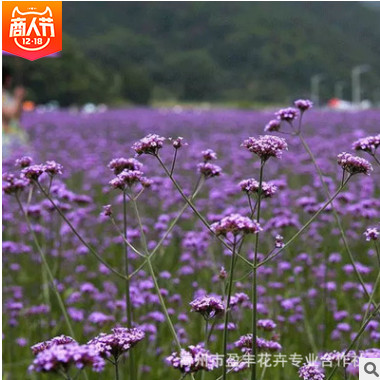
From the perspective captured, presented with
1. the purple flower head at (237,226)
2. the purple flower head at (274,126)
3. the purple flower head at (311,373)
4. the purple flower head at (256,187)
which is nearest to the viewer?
the purple flower head at (237,226)

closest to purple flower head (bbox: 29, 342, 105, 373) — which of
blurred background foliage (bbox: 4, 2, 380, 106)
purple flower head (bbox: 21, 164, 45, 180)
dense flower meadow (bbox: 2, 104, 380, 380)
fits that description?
dense flower meadow (bbox: 2, 104, 380, 380)

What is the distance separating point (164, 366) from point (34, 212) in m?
1.03

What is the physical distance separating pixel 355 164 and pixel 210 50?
86068 millimetres

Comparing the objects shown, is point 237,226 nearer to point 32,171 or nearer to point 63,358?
point 63,358

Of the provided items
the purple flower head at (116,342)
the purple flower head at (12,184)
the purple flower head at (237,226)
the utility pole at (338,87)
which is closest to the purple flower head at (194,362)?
the purple flower head at (116,342)

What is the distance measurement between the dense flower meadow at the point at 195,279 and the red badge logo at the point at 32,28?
1.92ft

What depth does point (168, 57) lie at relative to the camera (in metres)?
85.8

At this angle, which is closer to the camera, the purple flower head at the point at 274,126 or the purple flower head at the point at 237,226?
the purple flower head at the point at 237,226

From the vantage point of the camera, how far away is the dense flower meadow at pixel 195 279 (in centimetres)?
179

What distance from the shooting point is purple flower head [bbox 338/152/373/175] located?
203 cm

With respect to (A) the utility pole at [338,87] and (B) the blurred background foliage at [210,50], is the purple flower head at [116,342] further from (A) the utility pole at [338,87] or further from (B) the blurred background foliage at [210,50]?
(A) the utility pole at [338,87]

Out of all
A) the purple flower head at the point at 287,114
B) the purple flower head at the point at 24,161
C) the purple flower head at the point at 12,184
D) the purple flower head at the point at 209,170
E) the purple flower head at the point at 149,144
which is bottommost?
the purple flower head at the point at 12,184

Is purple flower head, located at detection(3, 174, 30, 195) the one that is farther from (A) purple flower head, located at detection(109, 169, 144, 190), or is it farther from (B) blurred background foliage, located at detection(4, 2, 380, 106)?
(B) blurred background foliage, located at detection(4, 2, 380, 106)

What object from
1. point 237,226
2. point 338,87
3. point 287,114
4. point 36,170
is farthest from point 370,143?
point 338,87
